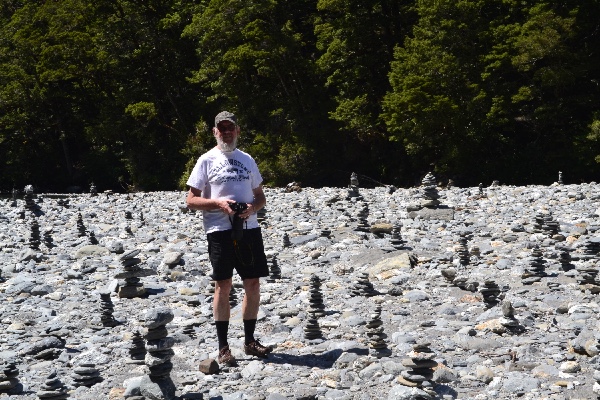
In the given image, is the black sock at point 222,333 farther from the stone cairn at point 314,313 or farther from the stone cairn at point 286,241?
the stone cairn at point 286,241

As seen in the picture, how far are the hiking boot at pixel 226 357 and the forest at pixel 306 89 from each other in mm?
23643

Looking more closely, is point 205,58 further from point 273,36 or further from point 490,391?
point 490,391

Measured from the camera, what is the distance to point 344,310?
8.44 meters

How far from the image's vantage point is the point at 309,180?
121ft

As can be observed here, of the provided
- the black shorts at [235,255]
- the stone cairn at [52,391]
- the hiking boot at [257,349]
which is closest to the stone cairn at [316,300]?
the hiking boot at [257,349]

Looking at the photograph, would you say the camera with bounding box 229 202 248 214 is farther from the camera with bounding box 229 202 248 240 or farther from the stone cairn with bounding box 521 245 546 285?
the stone cairn with bounding box 521 245 546 285

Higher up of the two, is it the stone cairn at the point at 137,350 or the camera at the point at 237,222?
the camera at the point at 237,222

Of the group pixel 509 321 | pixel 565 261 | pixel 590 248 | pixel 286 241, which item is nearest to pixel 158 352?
pixel 509 321

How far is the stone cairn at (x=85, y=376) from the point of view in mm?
6430

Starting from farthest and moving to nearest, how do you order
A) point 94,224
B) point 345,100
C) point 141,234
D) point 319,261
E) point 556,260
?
point 345,100 → point 94,224 → point 141,234 → point 319,261 → point 556,260

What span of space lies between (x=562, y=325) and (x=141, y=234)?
10.9m

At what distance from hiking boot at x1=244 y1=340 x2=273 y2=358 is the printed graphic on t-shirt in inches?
60.5

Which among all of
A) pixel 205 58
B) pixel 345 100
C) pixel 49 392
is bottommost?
pixel 49 392

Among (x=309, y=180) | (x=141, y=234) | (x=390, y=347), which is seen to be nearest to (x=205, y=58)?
(x=309, y=180)
